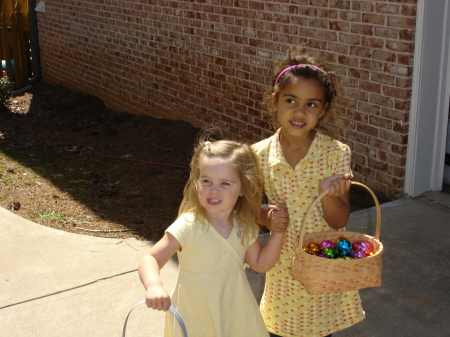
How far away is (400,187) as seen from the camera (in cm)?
509

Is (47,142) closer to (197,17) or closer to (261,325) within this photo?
(197,17)

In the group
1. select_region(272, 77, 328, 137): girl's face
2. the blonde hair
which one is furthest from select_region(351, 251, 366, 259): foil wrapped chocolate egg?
select_region(272, 77, 328, 137): girl's face

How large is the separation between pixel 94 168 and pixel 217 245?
4684 mm

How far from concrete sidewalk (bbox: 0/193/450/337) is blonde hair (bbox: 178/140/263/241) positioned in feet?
4.07

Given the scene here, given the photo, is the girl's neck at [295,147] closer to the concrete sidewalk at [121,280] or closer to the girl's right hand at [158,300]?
the girl's right hand at [158,300]

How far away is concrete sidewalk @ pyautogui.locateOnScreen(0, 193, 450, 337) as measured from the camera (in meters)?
3.40

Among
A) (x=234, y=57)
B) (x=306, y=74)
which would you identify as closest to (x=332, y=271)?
(x=306, y=74)

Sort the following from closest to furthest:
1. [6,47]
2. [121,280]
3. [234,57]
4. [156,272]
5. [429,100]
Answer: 1. [156,272]
2. [121,280]
3. [429,100]
4. [234,57]
5. [6,47]

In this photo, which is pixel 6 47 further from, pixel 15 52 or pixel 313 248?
pixel 313 248

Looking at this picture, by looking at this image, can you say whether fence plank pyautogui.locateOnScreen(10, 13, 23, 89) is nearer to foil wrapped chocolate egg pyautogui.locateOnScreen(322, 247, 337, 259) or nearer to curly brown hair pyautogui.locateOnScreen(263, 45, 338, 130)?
curly brown hair pyautogui.locateOnScreen(263, 45, 338, 130)

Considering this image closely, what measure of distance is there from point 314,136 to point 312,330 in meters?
0.84

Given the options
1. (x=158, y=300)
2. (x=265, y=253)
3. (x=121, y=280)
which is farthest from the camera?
(x=121, y=280)

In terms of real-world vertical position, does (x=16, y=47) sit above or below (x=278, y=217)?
below

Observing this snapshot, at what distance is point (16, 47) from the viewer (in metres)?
11.4
